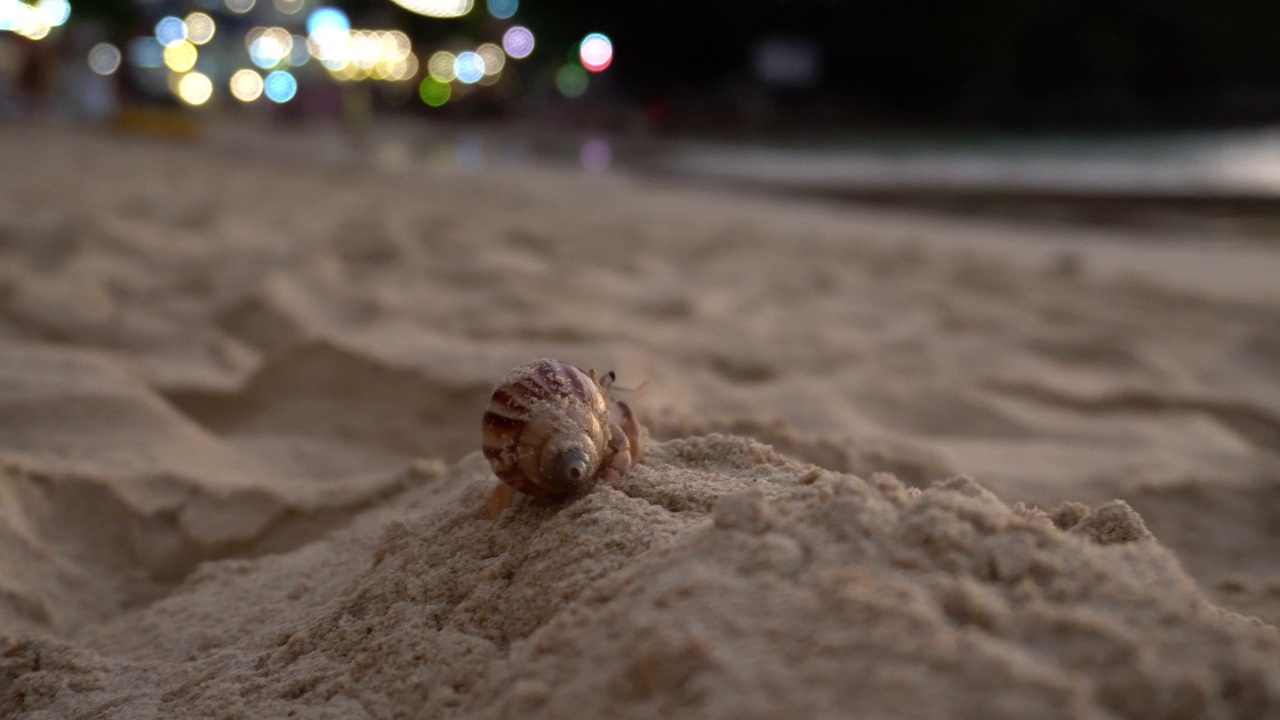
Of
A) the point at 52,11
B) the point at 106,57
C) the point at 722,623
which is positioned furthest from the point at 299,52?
the point at 722,623

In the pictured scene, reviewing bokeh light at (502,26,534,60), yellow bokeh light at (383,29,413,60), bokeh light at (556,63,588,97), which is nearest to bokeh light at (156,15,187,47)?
yellow bokeh light at (383,29,413,60)

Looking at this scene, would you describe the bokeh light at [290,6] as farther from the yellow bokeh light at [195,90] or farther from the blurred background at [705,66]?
the yellow bokeh light at [195,90]

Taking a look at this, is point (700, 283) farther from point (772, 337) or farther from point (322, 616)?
point (322, 616)

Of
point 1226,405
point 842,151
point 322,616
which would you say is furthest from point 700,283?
point 842,151

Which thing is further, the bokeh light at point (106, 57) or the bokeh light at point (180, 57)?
the bokeh light at point (180, 57)

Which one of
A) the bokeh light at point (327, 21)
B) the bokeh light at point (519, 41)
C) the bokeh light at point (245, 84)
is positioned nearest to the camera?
the bokeh light at point (327, 21)

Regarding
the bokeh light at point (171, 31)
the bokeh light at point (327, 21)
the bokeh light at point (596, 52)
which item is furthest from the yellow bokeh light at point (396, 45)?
the bokeh light at point (596, 52)
